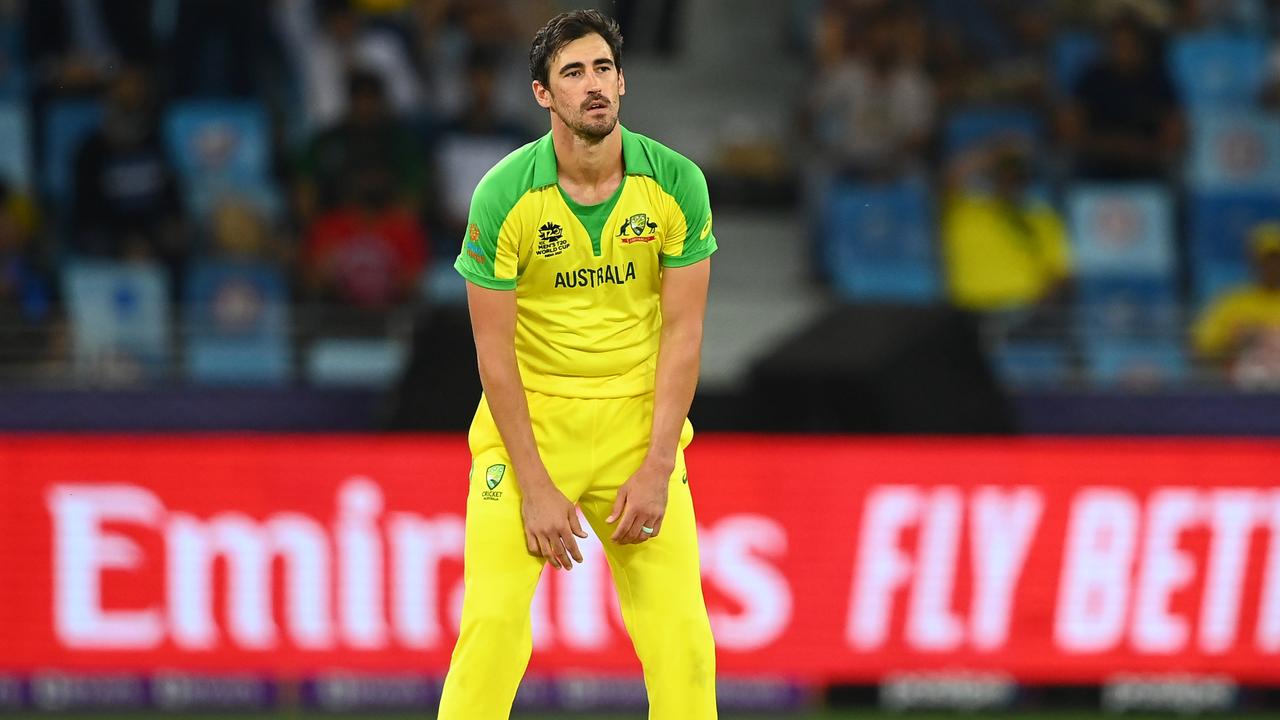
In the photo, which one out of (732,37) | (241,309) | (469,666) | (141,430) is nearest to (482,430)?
(469,666)

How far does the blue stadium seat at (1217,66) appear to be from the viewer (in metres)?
12.8

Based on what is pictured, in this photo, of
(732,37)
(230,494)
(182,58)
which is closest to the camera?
(230,494)

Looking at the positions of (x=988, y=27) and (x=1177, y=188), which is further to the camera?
(x=988, y=27)

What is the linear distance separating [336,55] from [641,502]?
779 centimetres

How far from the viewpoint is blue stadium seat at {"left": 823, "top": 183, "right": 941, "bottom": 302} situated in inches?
464

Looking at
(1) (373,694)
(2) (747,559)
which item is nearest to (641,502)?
(2) (747,559)

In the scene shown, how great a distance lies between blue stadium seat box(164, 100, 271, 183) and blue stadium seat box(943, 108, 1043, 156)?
166 inches

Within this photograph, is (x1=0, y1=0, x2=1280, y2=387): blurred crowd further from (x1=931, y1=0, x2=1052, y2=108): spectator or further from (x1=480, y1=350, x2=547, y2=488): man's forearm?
(x1=480, y1=350, x2=547, y2=488): man's forearm

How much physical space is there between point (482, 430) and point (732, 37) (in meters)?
9.22

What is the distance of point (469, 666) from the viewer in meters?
4.84

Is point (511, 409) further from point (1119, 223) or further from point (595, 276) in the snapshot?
point (1119, 223)

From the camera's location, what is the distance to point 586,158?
Result: 4730 mm

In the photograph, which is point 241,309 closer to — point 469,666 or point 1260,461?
point 1260,461

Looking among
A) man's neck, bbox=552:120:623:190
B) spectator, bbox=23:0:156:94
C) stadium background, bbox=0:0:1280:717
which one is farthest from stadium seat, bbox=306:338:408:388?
man's neck, bbox=552:120:623:190
